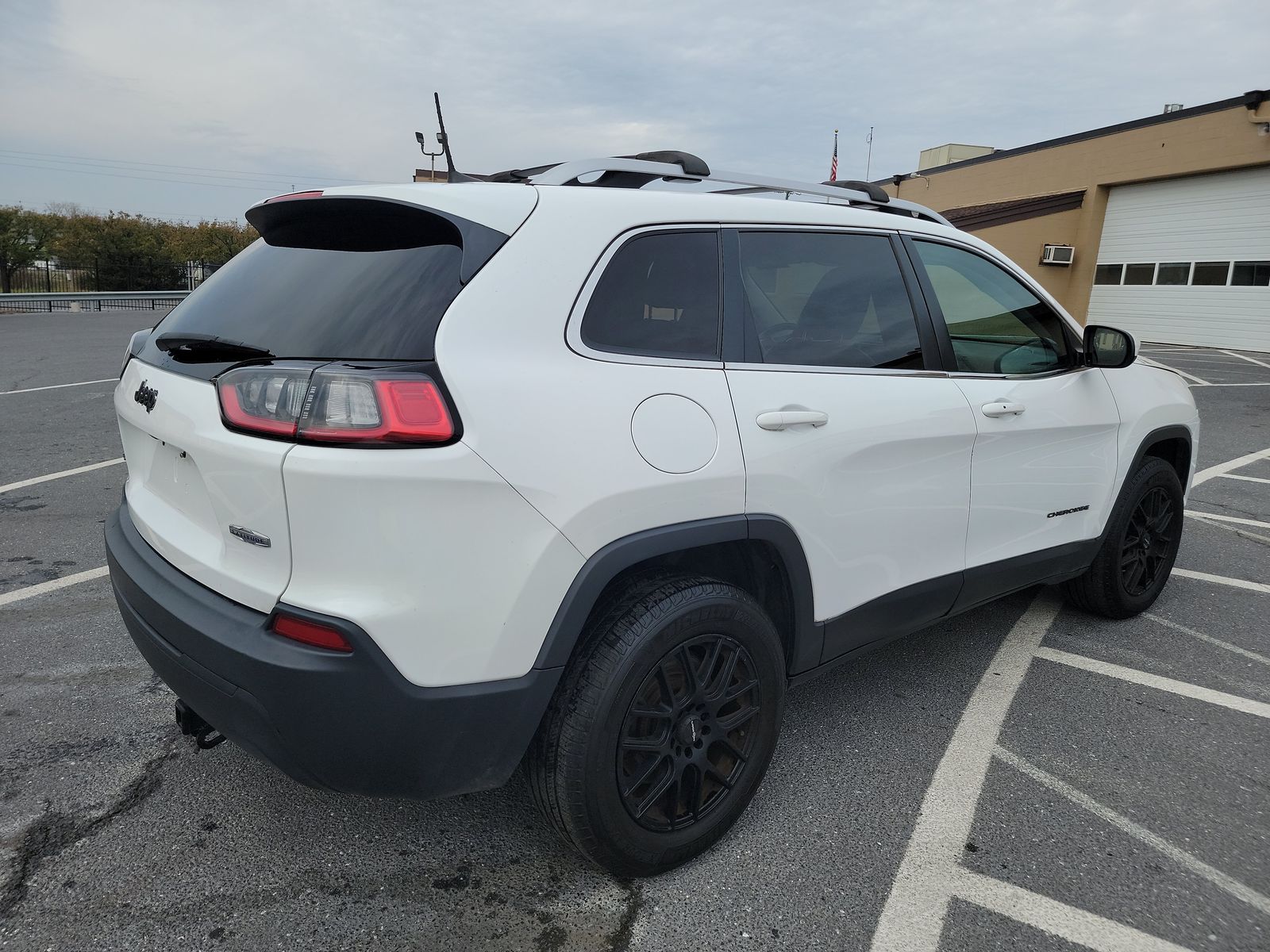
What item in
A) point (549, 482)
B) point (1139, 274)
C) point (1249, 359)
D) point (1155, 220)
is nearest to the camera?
point (549, 482)

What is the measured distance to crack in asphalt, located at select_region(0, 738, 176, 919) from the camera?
7.04ft

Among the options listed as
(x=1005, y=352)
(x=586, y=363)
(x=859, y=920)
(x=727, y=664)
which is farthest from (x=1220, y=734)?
(x=586, y=363)

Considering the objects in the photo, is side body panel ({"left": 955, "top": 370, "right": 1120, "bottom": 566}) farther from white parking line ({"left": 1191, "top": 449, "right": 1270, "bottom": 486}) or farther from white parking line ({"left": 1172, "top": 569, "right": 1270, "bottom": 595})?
white parking line ({"left": 1191, "top": 449, "right": 1270, "bottom": 486})

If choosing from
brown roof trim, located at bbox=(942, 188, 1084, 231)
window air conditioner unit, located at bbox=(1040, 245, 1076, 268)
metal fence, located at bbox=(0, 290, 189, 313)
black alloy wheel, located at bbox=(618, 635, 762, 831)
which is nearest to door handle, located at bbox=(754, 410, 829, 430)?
black alloy wheel, located at bbox=(618, 635, 762, 831)

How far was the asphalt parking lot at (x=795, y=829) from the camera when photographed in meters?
2.11

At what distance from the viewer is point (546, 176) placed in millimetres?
2396

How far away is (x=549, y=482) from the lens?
1878 mm

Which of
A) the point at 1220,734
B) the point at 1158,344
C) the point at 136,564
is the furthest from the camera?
the point at 1158,344

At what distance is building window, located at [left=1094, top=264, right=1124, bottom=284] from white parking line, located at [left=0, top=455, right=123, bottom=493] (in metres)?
24.2

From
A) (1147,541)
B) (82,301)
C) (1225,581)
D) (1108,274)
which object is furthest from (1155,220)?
(82,301)

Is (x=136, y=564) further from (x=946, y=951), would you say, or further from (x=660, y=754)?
(x=946, y=951)

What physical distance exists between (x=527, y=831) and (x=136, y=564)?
A: 4.16 feet

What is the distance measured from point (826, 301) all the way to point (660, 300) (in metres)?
0.69

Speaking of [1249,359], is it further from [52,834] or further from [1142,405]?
[52,834]
